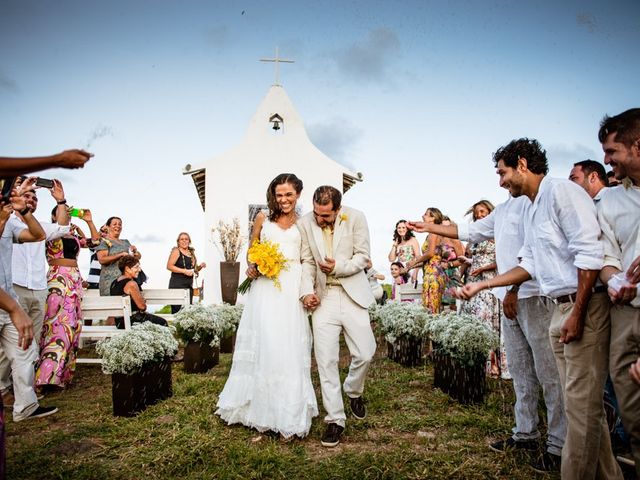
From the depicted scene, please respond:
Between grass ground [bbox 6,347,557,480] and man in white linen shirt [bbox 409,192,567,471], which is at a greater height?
man in white linen shirt [bbox 409,192,567,471]

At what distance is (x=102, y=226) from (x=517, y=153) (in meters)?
8.63

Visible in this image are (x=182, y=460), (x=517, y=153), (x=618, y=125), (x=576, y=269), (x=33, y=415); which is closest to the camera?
(x=618, y=125)

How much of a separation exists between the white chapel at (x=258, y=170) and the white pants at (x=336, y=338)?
9.49 m

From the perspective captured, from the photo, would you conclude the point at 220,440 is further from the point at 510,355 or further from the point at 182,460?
the point at 510,355

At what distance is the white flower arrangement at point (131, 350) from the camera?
4832 mm

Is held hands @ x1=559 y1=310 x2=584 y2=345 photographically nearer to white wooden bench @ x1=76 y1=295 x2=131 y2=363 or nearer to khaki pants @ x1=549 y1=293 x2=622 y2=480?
khaki pants @ x1=549 y1=293 x2=622 y2=480

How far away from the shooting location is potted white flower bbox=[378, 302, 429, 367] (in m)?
6.77

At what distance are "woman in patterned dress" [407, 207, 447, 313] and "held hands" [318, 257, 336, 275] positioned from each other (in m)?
3.78

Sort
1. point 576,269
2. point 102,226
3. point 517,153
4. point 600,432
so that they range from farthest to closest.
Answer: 1. point 102,226
2. point 517,153
3. point 576,269
4. point 600,432

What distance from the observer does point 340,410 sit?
163 inches

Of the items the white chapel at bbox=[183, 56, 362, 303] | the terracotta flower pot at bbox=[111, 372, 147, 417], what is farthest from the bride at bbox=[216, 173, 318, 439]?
the white chapel at bbox=[183, 56, 362, 303]

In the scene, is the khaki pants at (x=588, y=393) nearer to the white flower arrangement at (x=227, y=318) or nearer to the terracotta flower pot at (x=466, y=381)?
the terracotta flower pot at (x=466, y=381)

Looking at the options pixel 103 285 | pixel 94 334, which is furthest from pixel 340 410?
pixel 103 285

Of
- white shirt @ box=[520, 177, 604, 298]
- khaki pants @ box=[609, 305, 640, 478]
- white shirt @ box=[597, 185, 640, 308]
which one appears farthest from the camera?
white shirt @ box=[520, 177, 604, 298]
